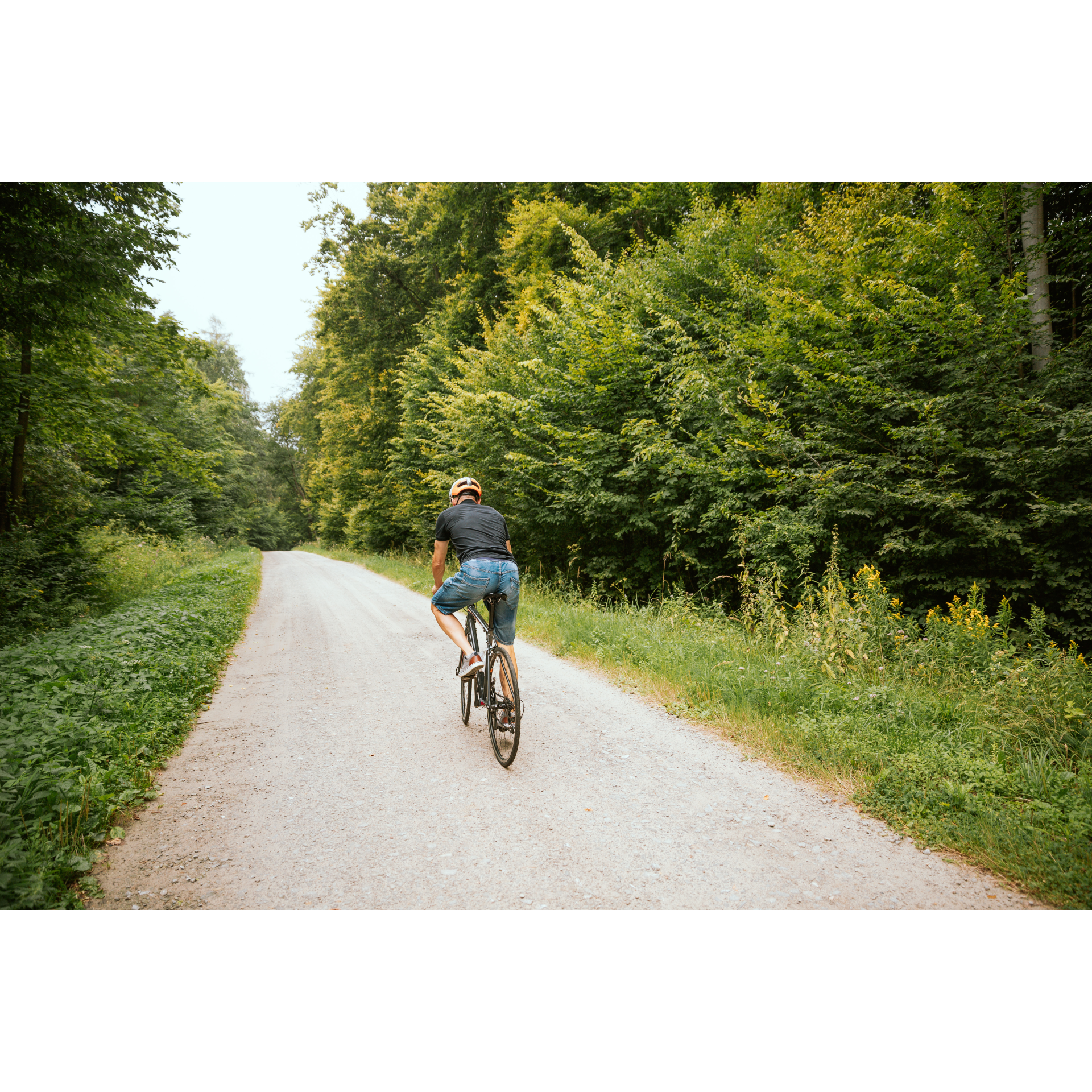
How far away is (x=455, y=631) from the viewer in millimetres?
4582

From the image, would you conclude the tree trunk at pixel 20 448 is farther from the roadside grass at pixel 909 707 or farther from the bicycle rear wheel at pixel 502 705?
the roadside grass at pixel 909 707

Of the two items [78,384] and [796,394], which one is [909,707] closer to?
[796,394]

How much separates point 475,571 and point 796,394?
5.83 m

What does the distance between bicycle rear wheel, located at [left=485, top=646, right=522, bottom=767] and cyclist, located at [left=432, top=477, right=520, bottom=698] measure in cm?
10

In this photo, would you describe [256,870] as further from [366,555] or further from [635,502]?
[366,555]

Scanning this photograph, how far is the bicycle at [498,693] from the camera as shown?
3898 mm

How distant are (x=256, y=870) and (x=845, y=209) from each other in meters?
10.6

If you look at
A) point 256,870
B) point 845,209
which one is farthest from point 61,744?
point 845,209

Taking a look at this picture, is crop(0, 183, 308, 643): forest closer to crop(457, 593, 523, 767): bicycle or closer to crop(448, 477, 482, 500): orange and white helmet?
crop(448, 477, 482, 500): orange and white helmet

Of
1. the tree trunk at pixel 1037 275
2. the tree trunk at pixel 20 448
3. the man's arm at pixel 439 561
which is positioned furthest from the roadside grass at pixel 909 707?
the tree trunk at pixel 20 448

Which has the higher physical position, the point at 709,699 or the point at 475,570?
the point at 475,570

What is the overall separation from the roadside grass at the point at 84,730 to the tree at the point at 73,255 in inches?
141

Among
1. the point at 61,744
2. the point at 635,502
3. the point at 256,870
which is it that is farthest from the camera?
the point at 635,502

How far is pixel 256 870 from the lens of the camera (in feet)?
8.95
